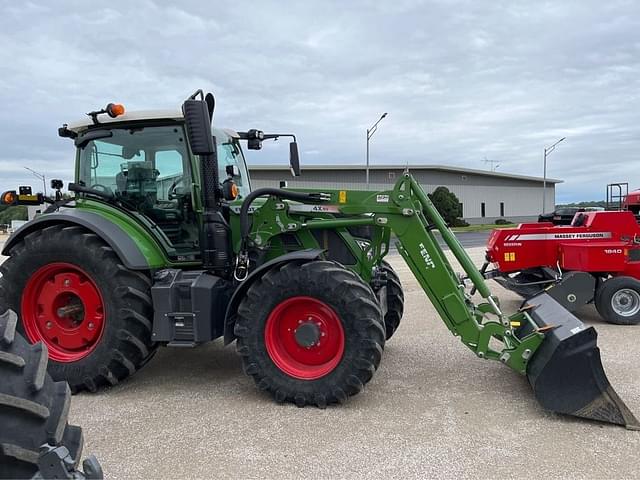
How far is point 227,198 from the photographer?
14.7ft

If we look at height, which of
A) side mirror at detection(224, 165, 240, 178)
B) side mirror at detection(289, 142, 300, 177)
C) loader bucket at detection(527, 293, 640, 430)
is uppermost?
side mirror at detection(289, 142, 300, 177)

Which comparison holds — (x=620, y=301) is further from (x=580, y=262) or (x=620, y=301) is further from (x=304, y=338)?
(x=304, y=338)

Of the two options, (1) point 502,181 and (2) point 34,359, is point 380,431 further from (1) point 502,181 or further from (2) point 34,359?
(1) point 502,181

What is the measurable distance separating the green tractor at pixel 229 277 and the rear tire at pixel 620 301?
247 centimetres

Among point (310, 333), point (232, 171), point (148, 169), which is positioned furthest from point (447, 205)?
point (310, 333)

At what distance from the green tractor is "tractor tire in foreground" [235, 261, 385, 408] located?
0.01m

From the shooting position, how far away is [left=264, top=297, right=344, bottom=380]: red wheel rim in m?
4.19

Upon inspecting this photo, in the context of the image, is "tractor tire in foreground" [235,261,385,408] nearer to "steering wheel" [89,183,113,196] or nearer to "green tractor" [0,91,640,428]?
"green tractor" [0,91,640,428]

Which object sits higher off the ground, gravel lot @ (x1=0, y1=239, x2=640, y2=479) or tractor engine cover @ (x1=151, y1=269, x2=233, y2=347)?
tractor engine cover @ (x1=151, y1=269, x2=233, y2=347)

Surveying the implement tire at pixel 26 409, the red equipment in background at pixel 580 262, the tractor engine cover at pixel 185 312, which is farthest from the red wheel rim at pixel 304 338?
the red equipment in background at pixel 580 262

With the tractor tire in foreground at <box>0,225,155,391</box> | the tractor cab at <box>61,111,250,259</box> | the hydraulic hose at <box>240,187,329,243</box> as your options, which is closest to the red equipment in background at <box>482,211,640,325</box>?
the hydraulic hose at <box>240,187,329,243</box>

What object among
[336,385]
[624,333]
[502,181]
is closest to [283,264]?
[336,385]

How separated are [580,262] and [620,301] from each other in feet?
2.37

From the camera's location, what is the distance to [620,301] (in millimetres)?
6977
